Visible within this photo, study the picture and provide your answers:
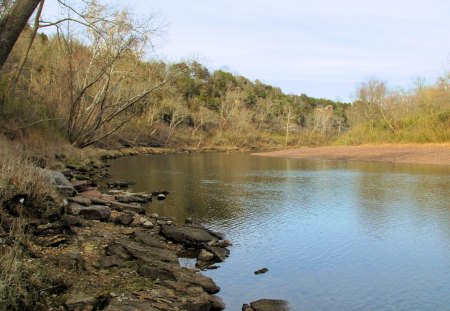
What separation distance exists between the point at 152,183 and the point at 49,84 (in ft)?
32.5

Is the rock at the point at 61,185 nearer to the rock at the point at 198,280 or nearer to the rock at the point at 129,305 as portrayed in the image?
the rock at the point at 198,280

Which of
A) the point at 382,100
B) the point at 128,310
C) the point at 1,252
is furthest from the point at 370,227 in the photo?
the point at 382,100

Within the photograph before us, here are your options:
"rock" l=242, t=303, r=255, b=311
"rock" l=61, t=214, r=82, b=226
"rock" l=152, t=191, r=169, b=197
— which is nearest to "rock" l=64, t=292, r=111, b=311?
"rock" l=242, t=303, r=255, b=311

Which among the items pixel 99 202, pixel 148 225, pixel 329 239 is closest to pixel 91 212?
pixel 148 225

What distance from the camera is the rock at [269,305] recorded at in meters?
6.77

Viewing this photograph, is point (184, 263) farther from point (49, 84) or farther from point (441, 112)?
point (441, 112)

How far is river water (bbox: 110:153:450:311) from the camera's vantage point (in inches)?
301

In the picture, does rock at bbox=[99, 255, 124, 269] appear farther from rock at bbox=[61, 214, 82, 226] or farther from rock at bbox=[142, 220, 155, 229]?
rock at bbox=[142, 220, 155, 229]

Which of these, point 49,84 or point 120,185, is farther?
point 49,84

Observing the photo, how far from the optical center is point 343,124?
107750 mm

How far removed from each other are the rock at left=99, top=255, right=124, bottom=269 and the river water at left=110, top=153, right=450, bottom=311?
5.90 feet

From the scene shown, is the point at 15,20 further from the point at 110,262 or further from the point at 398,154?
the point at 398,154

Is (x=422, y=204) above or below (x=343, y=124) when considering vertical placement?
below

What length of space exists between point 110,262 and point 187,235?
10.8 feet
